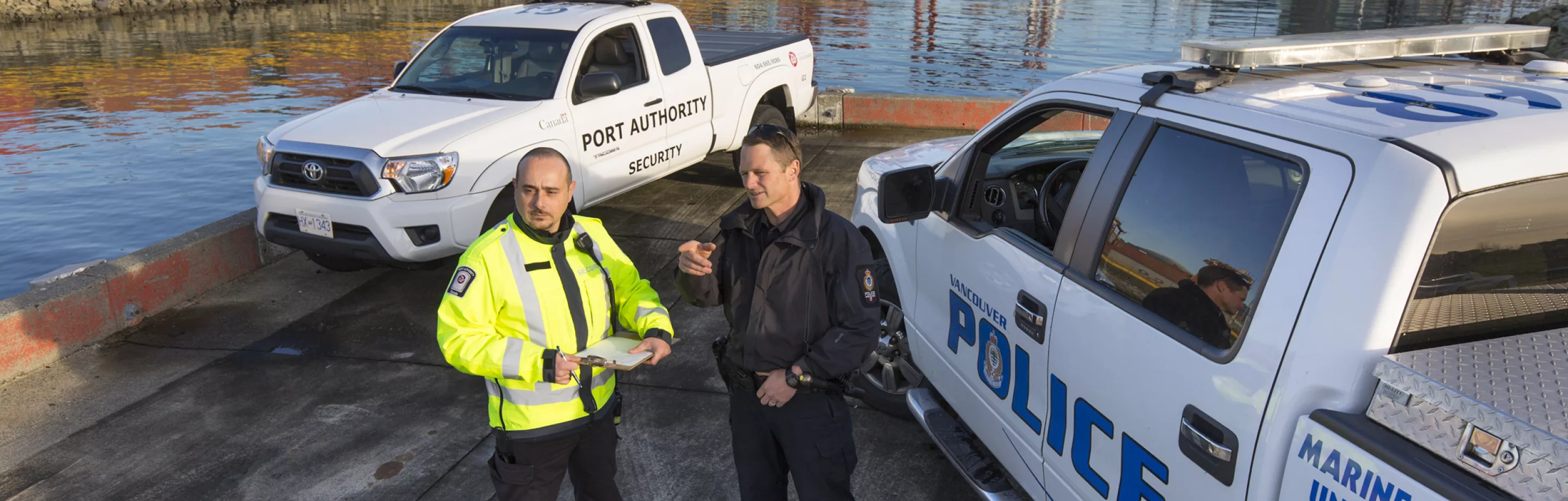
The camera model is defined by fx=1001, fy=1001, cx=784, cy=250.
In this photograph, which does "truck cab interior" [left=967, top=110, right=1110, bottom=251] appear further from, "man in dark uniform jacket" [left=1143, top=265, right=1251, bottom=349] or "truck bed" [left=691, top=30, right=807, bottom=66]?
"truck bed" [left=691, top=30, right=807, bottom=66]

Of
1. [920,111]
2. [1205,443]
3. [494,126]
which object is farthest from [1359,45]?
[920,111]

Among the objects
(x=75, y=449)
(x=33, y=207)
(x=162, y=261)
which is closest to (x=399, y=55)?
(x=33, y=207)

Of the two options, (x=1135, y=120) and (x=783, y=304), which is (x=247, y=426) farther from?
(x=1135, y=120)

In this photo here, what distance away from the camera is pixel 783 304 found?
279 centimetres

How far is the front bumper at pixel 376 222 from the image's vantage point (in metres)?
5.56

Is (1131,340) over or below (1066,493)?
over

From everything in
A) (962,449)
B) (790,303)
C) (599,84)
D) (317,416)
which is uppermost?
(599,84)

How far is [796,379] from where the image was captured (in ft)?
9.00

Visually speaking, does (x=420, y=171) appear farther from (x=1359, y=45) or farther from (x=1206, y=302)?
(x=1359, y=45)

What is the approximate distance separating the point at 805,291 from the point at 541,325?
2.42 feet

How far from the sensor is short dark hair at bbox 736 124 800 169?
2.71 meters

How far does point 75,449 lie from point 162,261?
6.00 feet

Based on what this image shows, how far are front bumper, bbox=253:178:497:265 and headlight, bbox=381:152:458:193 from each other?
0.08 meters

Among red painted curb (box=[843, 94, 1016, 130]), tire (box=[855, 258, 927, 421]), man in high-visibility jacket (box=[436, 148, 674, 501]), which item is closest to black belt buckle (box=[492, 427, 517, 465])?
man in high-visibility jacket (box=[436, 148, 674, 501])
